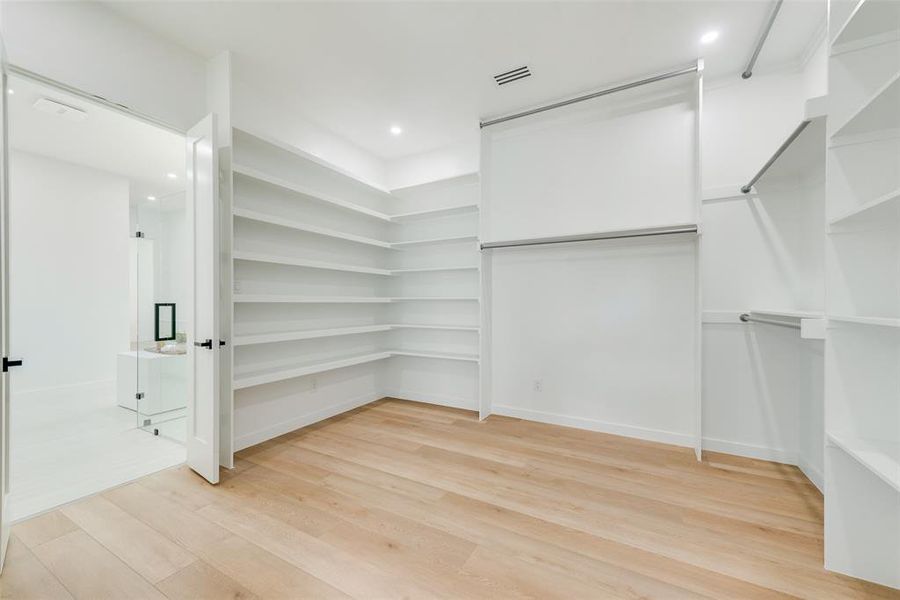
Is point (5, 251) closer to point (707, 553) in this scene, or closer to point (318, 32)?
point (318, 32)

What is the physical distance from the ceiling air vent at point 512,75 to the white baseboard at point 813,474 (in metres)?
3.52

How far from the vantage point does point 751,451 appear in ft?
8.95

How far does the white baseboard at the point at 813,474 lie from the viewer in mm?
2254

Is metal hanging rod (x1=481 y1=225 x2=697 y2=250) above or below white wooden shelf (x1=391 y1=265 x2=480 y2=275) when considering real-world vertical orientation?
above

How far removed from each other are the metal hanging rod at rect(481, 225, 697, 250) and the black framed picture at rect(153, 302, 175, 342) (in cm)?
337

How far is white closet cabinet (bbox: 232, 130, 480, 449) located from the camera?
9.71 ft

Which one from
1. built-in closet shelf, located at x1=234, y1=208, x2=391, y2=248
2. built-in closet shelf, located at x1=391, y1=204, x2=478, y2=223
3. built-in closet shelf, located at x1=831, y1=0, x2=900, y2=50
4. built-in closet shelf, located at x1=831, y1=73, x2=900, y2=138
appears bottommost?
built-in closet shelf, located at x1=234, y1=208, x2=391, y2=248

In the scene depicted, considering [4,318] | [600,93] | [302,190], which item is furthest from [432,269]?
[4,318]

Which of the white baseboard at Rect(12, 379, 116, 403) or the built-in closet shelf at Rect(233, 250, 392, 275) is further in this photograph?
the white baseboard at Rect(12, 379, 116, 403)

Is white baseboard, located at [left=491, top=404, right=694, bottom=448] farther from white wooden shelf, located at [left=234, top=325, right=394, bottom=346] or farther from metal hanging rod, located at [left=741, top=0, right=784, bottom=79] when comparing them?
metal hanging rod, located at [left=741, top=0, right=784, bottom=79]

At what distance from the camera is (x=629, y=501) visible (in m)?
2.15

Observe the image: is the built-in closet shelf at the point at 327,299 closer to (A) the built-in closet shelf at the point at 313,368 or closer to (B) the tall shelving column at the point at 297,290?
(B) the tall shelving column at the point at 297,290

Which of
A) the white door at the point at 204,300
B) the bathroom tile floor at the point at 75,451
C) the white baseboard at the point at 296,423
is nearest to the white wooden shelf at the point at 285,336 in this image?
the white door at the point at 204,300

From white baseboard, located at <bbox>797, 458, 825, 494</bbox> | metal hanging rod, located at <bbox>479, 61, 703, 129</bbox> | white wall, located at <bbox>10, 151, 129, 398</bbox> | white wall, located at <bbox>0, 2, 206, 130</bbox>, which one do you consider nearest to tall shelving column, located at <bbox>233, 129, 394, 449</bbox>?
white wall, located at <bbox>0, 2, 206, 130</bbox>
